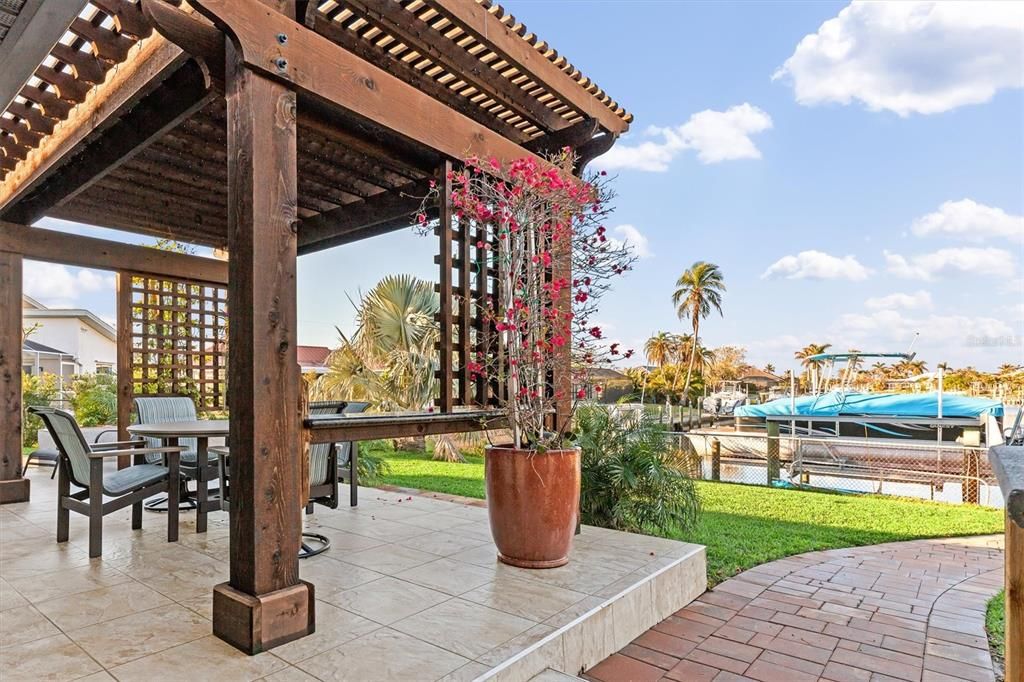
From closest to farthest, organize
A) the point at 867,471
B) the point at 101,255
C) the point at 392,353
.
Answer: the point at 101,255
the point at 867,471
the point at 392,353

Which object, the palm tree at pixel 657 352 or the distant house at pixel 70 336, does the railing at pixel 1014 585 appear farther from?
the palm tree at pixel 657 352

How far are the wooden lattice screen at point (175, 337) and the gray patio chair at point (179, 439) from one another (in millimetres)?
1105

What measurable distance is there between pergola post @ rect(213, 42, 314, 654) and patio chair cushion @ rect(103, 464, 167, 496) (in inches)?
61.7

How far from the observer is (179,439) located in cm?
469

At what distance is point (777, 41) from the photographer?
19.9 meters

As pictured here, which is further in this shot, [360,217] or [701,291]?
[701,291]

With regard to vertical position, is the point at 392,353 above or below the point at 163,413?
above

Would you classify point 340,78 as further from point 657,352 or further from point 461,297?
point 657,352

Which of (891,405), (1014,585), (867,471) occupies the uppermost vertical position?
(1014,585)

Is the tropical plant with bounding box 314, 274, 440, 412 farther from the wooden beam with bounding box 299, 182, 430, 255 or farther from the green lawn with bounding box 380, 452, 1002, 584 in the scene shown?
the wooden beam with bounding box 299, 182, 430, 255

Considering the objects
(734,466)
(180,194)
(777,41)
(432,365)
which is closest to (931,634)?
(180,194)

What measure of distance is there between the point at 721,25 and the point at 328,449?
47.1 feet

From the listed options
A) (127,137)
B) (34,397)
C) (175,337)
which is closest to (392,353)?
(175,337)

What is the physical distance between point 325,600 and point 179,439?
2653 millimetres
